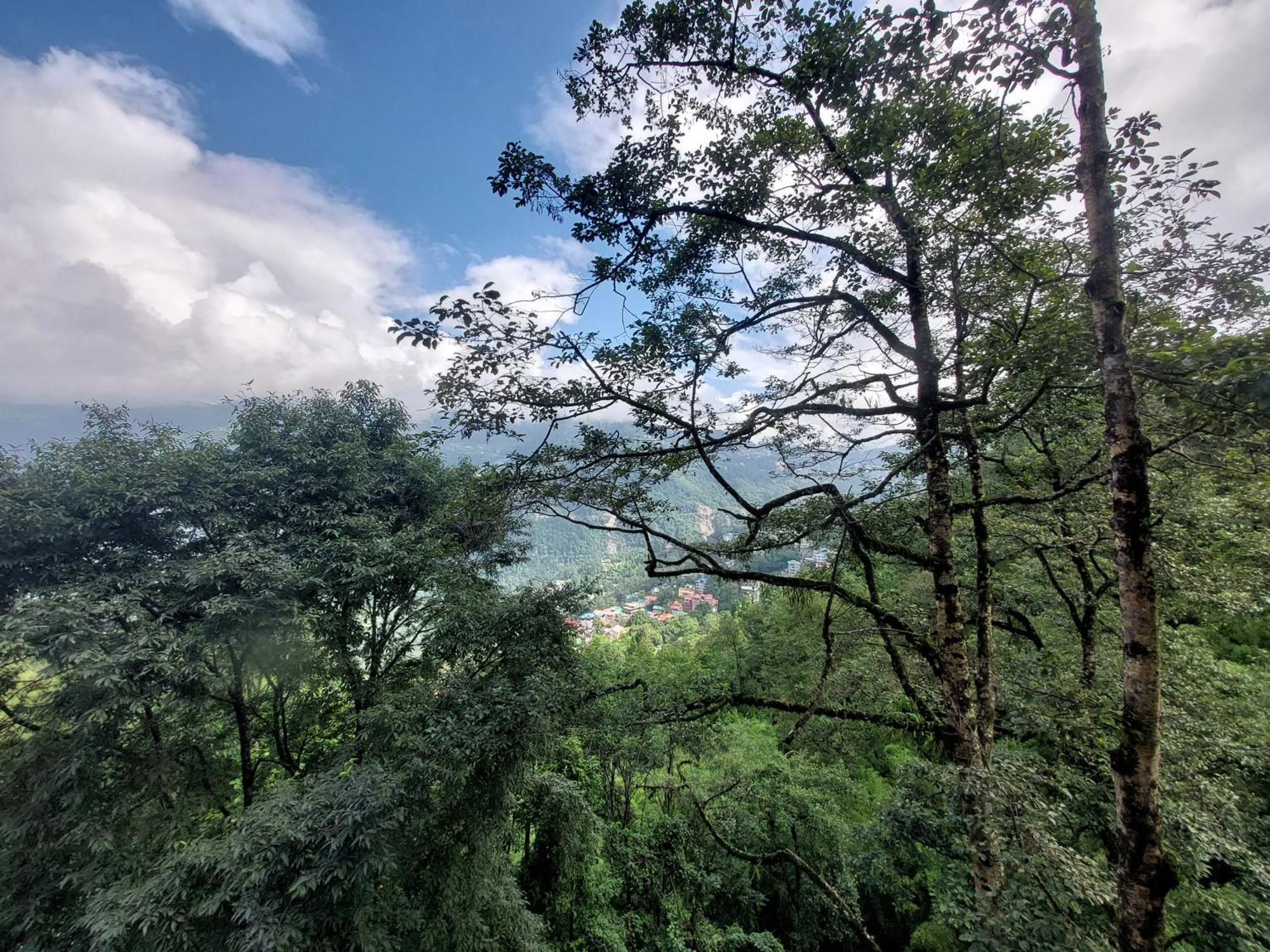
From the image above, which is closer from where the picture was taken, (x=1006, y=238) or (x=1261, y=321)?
(x=1261, y=321)

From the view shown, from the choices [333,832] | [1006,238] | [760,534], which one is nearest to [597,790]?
[333,832]

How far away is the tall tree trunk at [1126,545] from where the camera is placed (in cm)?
232

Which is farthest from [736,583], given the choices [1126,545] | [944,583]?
[1126,545]

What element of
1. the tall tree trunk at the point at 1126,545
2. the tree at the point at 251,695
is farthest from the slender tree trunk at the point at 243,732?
the tall tree trunk at the point at 1126,545

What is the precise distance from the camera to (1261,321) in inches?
124

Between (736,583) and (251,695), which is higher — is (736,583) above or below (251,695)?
above

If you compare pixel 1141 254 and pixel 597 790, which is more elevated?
pixel 1141 254

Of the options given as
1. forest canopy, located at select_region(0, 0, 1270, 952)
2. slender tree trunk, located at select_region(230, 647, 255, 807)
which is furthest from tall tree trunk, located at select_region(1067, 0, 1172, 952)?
slender tree trunk, located at select_region(230, 647, 255, 807)

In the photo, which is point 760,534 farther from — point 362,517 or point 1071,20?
point 362,517

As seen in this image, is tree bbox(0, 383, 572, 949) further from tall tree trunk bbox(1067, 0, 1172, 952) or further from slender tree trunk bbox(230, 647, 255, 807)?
tall tree trunk bbox(1067, 0, 1172, 952)

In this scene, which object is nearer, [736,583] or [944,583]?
[944,583]

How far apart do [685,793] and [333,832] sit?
8.78 metres

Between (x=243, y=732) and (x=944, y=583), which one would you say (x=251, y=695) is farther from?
(x=944, y=583)

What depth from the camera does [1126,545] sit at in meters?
2.43
